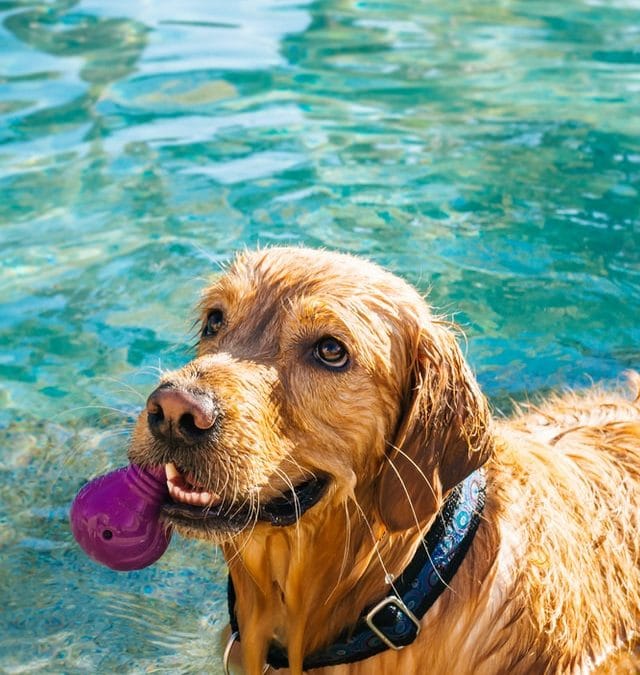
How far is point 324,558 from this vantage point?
404cm

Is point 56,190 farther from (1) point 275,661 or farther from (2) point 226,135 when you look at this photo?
(1) point 275,661

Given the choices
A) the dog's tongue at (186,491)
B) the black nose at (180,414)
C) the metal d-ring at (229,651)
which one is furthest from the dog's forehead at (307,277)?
the metal d-ring at (229,651)

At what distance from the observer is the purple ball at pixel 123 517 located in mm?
3824

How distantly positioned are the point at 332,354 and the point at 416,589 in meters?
0.87

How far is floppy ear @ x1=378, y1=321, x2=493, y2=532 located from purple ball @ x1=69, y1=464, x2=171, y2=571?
0.77m

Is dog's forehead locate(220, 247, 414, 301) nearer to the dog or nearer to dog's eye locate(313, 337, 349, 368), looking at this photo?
the dog

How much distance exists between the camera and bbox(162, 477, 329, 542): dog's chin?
3709 millimetres

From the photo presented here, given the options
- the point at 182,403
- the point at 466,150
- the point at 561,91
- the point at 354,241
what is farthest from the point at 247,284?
the point at 561,91

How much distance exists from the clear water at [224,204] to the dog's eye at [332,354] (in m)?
0.79

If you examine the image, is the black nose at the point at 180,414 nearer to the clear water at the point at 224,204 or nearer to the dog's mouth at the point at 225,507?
the dog's mouth at the point at 225,507

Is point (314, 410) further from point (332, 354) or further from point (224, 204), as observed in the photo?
point (224, 204)

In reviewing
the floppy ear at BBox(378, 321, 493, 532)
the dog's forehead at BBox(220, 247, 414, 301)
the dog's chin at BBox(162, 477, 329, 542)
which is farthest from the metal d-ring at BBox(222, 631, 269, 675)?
the dog's forehead at BBox(220, 247, 414, 301)

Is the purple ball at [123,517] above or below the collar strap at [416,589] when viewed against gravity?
above

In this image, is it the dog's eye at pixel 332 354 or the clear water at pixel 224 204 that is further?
the clear water at pixel 224 204
